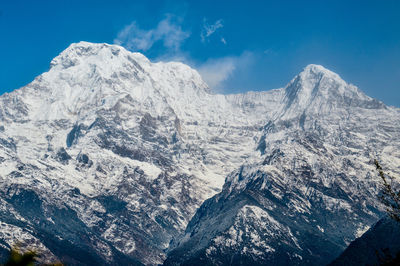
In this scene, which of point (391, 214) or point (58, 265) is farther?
point (391, 214)

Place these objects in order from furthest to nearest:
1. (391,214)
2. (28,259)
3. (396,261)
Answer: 1. (391,214)
2. (396,261)
3. (28,259)

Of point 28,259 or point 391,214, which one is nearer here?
point 28,259

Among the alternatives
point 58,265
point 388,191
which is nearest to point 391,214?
point 388,191

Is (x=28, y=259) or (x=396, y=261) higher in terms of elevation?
(x=396, y=261)

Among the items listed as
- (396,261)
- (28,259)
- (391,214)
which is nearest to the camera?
(28,259)

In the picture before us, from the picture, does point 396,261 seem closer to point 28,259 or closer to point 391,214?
point 391,214

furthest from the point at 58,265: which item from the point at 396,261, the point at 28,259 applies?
the point at 396,261

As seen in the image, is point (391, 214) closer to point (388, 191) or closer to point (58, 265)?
point (388, 191)

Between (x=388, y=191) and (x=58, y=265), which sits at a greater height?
(x=388, y=191)

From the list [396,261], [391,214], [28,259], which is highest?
[391,214]
